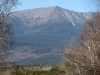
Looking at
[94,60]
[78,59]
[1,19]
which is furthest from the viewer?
[1,19]

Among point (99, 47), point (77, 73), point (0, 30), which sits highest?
point (0, 30)

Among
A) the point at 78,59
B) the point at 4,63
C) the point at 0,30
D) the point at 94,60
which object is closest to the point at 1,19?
the point at 0,30

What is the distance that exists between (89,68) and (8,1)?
8.92 m

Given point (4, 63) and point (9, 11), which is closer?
point (4, 63)

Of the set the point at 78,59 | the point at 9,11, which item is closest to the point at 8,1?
the point at 9,11

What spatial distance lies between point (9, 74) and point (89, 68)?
1403cm

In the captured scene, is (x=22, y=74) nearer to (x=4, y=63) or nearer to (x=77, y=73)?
(x=4, y=63)

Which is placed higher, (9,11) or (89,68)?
(9,11)

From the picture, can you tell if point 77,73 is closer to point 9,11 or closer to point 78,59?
point 78,59

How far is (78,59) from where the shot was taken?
1545 cm

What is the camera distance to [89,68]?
14570 mm

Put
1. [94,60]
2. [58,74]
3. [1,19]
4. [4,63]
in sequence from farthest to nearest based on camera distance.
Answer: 1. [58,74]
2. [1,19]
3. [4,63]
4. [94,60]

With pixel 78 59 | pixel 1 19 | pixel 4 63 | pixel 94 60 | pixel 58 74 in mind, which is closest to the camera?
pixel 94 60

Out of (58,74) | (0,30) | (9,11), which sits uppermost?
(9,11)
